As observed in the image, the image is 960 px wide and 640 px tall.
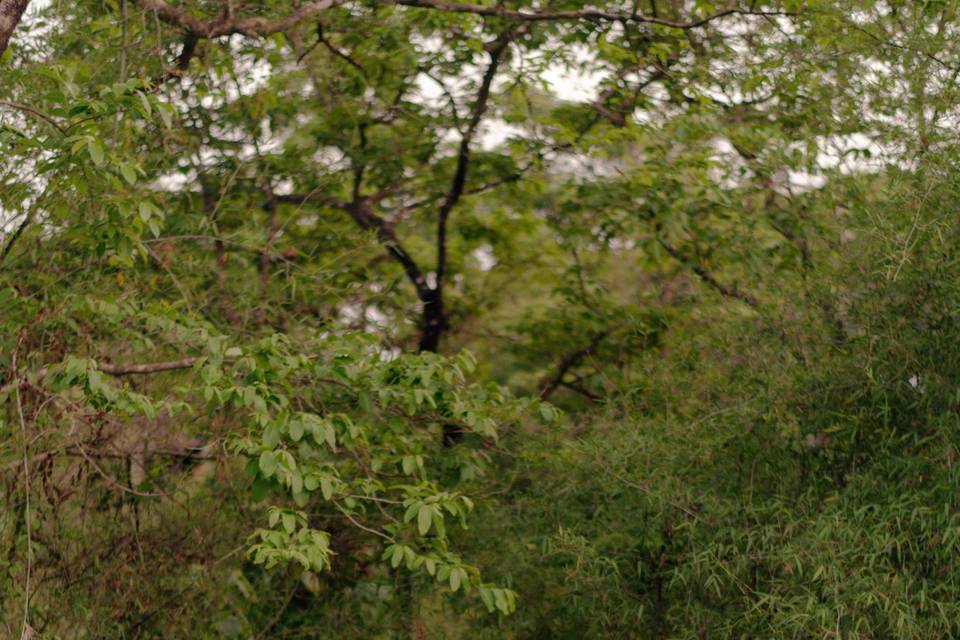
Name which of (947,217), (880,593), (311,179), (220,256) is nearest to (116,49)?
(220,256)

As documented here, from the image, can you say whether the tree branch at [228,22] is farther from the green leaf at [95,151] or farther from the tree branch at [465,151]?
the green leaf at [95,151]

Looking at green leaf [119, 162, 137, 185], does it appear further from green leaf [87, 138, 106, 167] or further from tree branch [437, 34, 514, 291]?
tree branch [437, 34, 514, 291]

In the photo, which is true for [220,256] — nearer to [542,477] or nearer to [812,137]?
[542,477]

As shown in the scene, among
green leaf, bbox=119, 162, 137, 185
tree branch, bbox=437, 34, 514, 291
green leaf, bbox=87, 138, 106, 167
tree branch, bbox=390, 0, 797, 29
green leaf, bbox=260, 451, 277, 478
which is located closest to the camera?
green leaf, bbox=87, 138, 106, 167

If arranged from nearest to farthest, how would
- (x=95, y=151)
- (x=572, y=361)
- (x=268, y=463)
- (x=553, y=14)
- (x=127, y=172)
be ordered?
(x=95, y=151) → (x=127, y=172) → (x=268, y=463) → (x=553, y=14) → (x=572, y=361)

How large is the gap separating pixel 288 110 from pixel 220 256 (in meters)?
1.38

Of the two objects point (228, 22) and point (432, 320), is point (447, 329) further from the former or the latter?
point (228, 22)

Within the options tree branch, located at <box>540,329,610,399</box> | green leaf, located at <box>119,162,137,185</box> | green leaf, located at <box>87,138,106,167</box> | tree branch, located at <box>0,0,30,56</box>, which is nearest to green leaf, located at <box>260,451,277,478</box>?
green leaf, located at <box>119,162,137,185</box>

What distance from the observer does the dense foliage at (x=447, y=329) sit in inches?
165

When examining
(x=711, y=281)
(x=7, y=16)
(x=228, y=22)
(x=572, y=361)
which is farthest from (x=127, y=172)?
(x=572, y=361)

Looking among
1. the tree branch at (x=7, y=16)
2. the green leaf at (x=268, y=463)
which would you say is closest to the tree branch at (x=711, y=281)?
the green leaf at (x=268, y=463)

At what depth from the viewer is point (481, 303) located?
7.63 m

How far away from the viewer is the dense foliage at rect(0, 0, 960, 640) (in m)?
4.19

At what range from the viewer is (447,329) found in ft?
23.7
